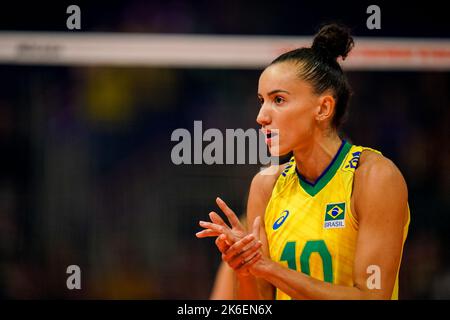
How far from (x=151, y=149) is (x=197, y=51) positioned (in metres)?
0.64

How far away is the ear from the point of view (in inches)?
94.9

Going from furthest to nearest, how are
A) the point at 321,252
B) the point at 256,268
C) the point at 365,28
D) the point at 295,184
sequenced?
the point at 365,28
the point at 295,184
the point at 321,252
the point at 256,268

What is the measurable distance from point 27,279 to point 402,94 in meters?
2.46

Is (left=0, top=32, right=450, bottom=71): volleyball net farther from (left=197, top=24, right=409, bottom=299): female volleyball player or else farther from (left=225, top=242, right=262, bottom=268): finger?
(left=225, top=242, right=262, bottom=268): finger

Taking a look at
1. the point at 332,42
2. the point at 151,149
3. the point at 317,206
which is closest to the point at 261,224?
the point at 317,206

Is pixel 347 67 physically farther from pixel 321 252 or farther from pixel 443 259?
pixel 321 252

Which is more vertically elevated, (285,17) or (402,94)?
(285,17)

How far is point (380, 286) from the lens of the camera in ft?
7.24

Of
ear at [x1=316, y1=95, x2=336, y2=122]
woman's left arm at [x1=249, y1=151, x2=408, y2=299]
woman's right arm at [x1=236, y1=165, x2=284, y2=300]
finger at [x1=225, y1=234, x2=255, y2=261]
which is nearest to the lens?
finger at [x1=225, y1=234, x2=255, y2=261]

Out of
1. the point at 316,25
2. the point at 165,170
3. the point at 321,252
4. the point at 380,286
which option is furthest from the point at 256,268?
the point at 316,25

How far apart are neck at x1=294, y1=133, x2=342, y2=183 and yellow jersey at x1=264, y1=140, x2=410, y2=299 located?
0.02 meters

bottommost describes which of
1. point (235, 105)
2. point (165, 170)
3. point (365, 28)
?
point (165, 170)

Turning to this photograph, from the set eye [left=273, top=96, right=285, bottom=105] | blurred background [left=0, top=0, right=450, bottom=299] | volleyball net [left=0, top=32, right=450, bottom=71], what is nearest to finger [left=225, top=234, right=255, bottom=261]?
eye [left=273, top=96, right=285, bottom=105]
